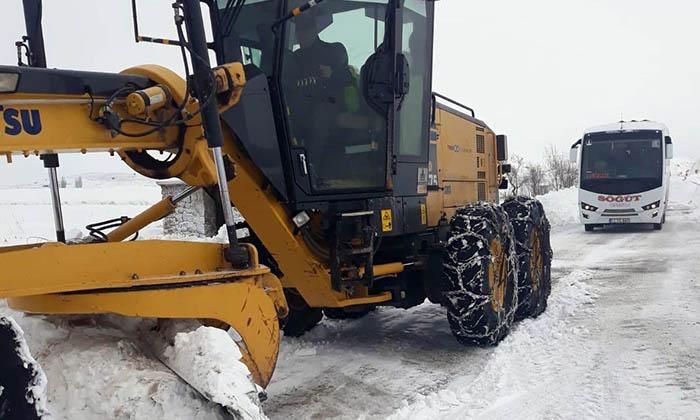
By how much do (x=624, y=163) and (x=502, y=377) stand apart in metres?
15.5

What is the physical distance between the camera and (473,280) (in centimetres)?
533

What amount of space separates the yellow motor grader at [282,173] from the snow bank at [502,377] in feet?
0.77

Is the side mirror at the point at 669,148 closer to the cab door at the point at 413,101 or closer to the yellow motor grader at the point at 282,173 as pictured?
the yellow motor grader at the point at 282,173

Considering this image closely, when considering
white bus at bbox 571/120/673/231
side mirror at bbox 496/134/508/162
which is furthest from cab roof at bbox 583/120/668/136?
side mirror at bbox 496/134/508/162

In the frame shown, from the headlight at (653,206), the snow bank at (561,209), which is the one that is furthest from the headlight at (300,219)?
the snow bank at (561,209)

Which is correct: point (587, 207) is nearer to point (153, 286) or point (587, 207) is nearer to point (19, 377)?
point (153, 286)

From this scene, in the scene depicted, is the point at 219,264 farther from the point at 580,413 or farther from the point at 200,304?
the point at 580,413

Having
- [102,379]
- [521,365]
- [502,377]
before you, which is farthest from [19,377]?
[521,365]

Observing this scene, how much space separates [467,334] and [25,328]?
11.4ft

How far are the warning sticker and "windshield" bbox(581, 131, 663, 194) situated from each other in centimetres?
1503

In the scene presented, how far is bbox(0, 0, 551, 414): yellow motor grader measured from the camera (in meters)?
2.84

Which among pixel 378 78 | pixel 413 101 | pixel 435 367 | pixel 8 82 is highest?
pixel 378 78

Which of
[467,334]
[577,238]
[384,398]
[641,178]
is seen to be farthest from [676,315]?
[641,178]

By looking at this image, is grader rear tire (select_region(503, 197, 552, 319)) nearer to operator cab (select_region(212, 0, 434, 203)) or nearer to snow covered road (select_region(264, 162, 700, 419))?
snow covered road (select_region(264, 162, 700, 419))
